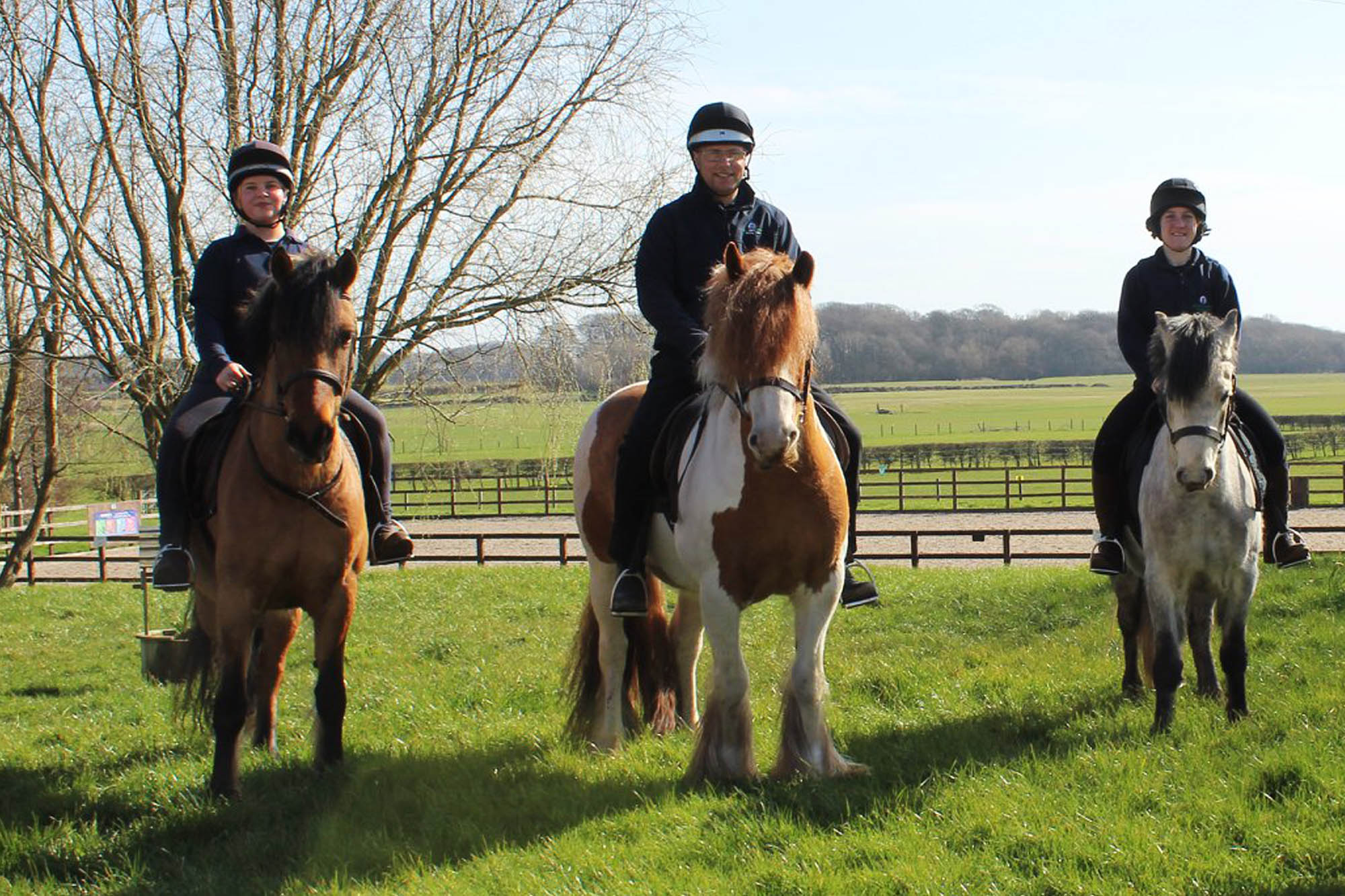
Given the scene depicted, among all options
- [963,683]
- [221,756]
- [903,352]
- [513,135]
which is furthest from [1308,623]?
[903,352]

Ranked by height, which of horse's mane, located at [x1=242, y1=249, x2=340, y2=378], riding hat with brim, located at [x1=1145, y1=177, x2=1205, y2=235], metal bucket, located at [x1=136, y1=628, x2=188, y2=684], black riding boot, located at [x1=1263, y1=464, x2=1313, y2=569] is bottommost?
metal bucket, located at [x1=136, y1=628, x2=188, y2=684]

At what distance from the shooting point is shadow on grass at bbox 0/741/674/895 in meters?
4.79

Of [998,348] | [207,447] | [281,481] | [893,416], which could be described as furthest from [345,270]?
[998,348]

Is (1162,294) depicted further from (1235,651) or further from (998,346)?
(998,346)

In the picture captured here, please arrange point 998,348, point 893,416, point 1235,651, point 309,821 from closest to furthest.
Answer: point 309,821 → point 1235,651 → point 893,416 → point 998,348

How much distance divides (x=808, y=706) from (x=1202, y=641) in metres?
2.62

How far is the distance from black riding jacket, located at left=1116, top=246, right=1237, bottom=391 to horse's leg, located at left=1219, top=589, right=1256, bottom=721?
55.6 inches

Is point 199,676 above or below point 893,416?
below

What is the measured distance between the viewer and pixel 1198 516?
6305mm

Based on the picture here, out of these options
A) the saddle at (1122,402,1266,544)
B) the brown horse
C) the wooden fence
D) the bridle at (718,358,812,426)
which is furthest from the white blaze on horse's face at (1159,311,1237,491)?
the wooden fence

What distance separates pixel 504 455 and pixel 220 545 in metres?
70.1

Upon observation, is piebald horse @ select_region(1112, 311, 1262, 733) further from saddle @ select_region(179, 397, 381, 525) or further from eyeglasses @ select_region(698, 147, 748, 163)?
saddle @ select_region(179, 397, 381, 525)

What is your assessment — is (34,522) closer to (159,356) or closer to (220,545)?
(159,356)

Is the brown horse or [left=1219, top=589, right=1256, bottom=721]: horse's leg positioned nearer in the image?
the brown horse
